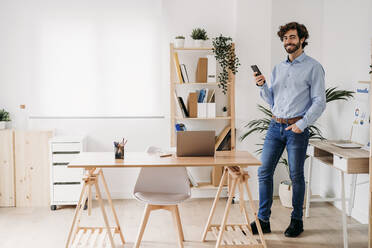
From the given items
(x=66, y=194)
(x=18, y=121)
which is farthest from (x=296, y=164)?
(x=18, y=121)

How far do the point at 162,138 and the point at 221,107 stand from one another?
2.51 feet

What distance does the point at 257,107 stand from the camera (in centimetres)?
436

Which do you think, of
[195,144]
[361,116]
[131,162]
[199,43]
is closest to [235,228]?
[195,144]

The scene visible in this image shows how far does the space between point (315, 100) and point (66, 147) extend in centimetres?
246

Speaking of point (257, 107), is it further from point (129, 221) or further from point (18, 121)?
point (18, 121)

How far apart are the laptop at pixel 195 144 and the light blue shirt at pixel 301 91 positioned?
0.79 metres

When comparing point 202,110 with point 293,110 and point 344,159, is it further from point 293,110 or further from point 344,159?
point 344,159

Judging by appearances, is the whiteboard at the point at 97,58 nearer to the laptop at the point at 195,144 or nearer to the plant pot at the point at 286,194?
the plant pot at the point at 286,194

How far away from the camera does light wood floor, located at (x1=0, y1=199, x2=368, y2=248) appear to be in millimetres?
3238

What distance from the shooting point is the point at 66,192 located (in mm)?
4070

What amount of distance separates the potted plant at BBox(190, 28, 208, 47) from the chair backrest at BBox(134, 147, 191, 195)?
1570 millimetres

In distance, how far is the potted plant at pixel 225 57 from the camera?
4.20m

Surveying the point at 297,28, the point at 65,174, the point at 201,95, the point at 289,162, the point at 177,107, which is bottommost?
the point at 65,174

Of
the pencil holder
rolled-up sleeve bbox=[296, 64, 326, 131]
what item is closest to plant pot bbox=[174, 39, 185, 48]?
rolled-up sleeve bbox=[296, 64, 326, 131]
